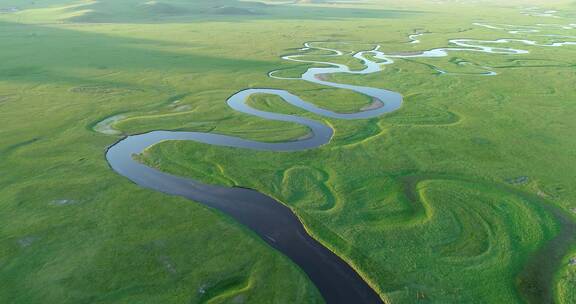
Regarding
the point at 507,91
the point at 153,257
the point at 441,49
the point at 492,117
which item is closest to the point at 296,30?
the point at 441,49

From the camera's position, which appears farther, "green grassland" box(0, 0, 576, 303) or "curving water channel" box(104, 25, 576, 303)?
"curving water channel" box(104, 25, 576, 303)

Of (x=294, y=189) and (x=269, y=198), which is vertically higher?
(x=294, y=189)

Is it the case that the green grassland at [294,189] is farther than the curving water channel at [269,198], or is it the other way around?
the curving water channel at [269,198]

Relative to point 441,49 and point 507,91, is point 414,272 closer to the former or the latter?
point 507,91
